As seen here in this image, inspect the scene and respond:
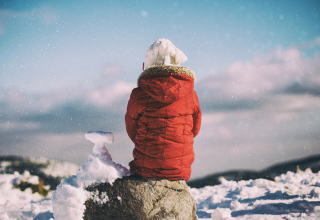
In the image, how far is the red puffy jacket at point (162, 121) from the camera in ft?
8.41

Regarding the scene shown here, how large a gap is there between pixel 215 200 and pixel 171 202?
3292 mm

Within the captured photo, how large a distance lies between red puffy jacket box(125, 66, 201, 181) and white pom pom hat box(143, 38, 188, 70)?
255 millimetres

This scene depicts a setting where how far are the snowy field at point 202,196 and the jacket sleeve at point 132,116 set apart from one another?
30cm

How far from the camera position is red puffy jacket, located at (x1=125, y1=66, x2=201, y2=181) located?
256 cm

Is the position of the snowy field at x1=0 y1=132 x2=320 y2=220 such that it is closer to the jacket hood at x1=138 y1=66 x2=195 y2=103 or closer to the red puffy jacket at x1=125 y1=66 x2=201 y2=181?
the red puffy jacket at x1=125 y1=66 x2=201 y2=181

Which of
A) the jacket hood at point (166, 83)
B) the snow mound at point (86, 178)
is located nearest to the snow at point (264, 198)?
the snow mound at point (86, 178)

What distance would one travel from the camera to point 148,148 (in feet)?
8.64

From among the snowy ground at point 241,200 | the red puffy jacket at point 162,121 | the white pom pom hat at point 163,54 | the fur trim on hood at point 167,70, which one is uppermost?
the white pom pom hat at point 163,54

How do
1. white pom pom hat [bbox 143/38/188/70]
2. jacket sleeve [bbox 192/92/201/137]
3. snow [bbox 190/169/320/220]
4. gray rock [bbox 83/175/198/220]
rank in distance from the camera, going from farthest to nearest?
snow [bbox 190/169/320/220] → jacket sleeve [bbox 192/92/201/137] → white pom pom hat [bbox 143/38/188/70] → gray rock [bbox 83/175/198/220]

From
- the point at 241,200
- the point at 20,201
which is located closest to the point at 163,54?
the point at 241,200

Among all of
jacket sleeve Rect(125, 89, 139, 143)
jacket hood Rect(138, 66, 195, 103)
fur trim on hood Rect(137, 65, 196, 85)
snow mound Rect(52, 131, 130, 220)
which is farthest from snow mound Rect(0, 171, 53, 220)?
fur trim on hood Rect(137, 65, 196, 85)

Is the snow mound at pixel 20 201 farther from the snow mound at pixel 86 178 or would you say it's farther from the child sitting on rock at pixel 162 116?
the child sitting on rock at pixel 162 116

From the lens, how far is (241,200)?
208 inches

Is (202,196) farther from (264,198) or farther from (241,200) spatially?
(264,198)
